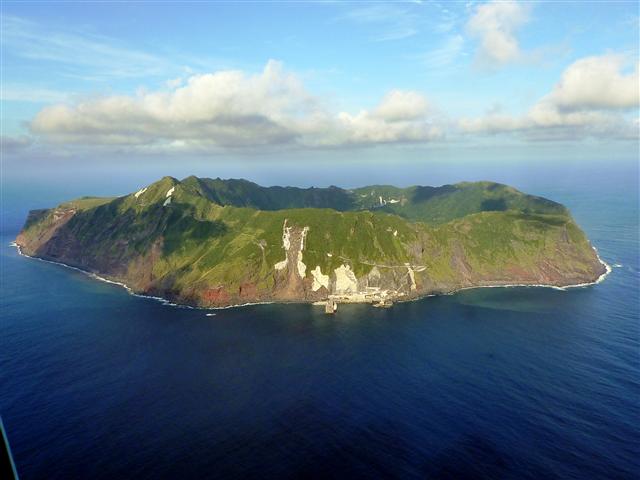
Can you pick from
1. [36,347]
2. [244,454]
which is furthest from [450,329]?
[36,347]

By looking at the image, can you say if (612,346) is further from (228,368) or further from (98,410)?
(98,410)

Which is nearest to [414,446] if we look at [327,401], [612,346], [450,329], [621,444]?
[327,401]

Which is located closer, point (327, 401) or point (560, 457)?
point (560, 457)

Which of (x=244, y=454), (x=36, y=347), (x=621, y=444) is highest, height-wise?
(x=36, y=347)

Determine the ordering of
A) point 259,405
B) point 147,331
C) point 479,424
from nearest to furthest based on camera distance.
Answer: point 479,424, point 259,405, point 147,331

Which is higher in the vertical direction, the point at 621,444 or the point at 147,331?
the point at 147,331

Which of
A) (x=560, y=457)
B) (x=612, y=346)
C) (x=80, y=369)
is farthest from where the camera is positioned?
(x=612, y=346)
